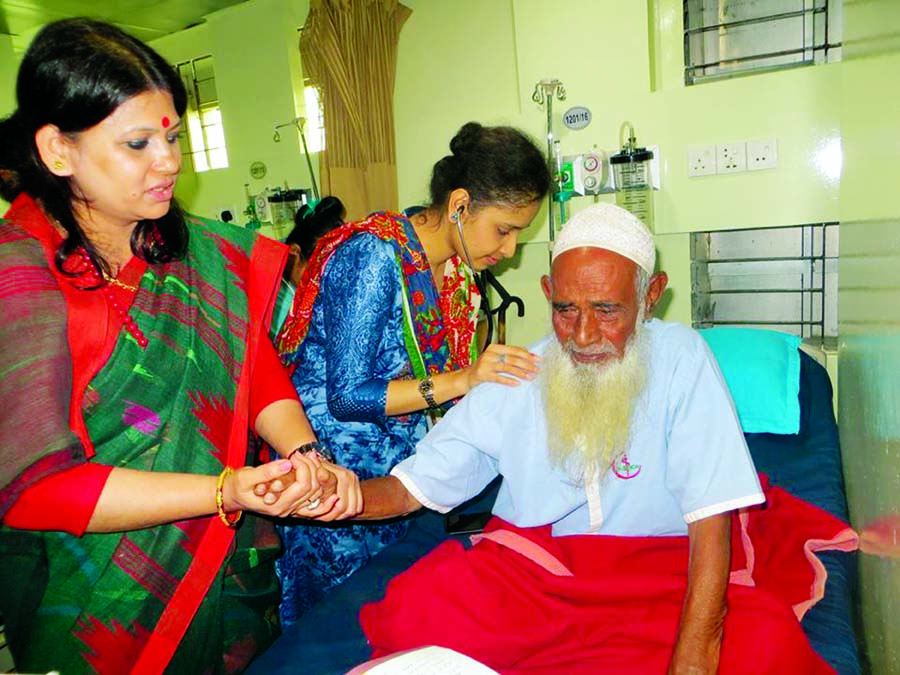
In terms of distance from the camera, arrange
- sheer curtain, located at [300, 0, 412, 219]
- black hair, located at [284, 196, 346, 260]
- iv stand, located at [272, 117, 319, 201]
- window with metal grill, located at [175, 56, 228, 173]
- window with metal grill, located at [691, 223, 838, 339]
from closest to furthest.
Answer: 1. window with metal grill, located at [691, 223, 838, 339]
2. black hair, located at [284, 196, 346, 260]
3. sheer curtain, located at [300, 0, 412, 219]
4. iv stand, located at [272, 117, 319, 201]
5. window with metal grill, located at [175, 56, 228, 173]

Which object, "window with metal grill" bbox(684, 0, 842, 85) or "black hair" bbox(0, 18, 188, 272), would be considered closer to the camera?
"black hair" bbox(0, 18, 188, 272)

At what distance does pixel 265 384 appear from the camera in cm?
138

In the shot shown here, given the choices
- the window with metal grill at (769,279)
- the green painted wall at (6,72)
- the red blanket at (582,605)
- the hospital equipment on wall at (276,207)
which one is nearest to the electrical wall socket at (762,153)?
the window with metal grill at (769,279)

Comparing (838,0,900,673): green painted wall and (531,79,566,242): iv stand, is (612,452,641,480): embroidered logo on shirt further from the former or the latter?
(531,79,566,242): iv stand

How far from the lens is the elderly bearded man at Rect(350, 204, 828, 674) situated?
1.10m

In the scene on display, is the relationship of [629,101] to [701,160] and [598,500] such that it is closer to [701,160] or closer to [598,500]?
[701,160]

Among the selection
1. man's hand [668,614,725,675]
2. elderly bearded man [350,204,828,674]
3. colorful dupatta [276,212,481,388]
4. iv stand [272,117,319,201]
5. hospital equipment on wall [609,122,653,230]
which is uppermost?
iv stand [272,117,319,201]

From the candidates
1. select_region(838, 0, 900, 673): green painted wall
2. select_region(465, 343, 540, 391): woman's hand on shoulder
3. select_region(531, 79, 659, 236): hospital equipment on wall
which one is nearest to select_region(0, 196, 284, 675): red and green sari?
select_region(465, 343, 540, 391): woman's hand on shoulder

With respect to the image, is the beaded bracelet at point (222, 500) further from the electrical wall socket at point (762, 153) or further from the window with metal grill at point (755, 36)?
the window with metal grill at point (755, 36)

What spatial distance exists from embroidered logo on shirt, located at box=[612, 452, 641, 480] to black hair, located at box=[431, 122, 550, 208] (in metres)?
0.71

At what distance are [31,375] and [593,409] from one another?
100cm

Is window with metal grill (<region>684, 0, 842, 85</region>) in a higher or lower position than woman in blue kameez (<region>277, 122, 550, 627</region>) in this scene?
higher

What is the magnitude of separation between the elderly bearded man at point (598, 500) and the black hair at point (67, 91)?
31.1 inches

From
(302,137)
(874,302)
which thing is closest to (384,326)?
(874,302)
